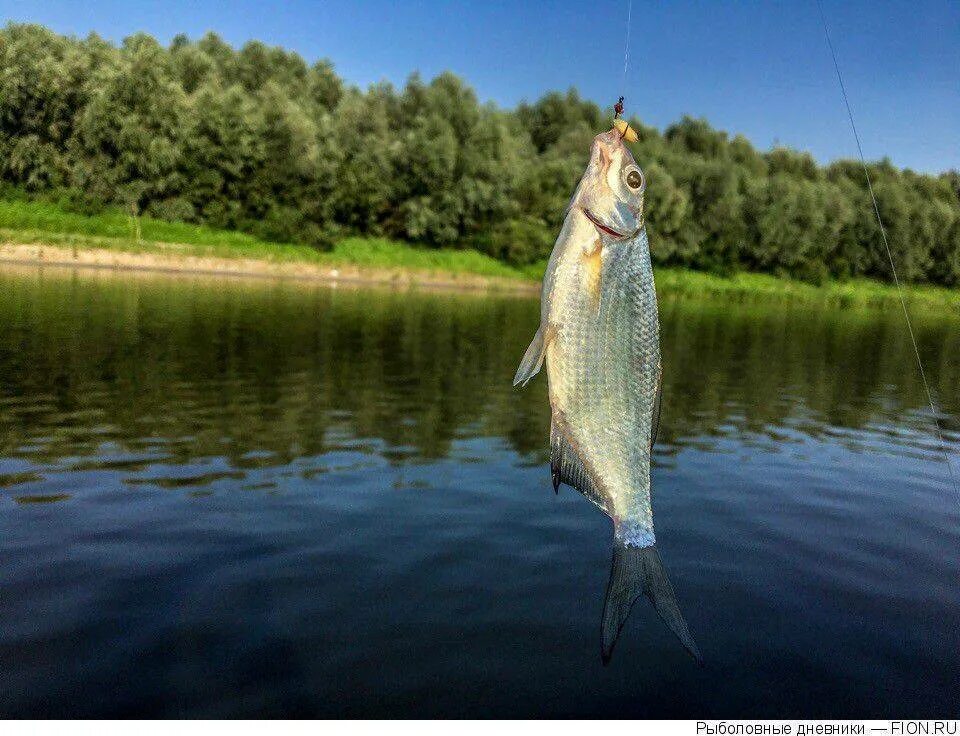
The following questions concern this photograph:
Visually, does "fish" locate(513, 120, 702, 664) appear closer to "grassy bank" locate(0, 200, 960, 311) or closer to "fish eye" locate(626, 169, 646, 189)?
"fish eye" locate(626, 169, 646, 189)

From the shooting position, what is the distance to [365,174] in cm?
8450

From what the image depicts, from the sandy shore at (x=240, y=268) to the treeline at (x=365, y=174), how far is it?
4.67m

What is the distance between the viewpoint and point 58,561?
836 centimetres

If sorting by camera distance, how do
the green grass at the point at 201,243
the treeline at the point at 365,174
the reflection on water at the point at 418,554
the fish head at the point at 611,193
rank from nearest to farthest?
the fish head at the point at 611,193 < the reflection on water at the point at 418,554 < the green grass at the point at 201,243 < the treeline at the point at 365,174

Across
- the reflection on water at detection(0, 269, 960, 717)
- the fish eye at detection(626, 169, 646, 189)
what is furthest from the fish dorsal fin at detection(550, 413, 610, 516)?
the reflection on water at detection(0, 269, 960, 717)

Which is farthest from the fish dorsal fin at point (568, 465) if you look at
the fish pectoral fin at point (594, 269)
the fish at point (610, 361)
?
the fish pectoral fin at point (594, 269)

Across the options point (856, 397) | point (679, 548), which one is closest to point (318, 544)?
point (679, 548)

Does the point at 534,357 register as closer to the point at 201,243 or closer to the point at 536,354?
the point at 536,354

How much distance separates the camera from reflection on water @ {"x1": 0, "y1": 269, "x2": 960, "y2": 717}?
648 centimetres

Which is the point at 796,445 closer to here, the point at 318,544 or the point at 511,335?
the point at 318,544

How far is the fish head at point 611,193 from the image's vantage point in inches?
180

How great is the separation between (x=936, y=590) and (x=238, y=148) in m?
81.4

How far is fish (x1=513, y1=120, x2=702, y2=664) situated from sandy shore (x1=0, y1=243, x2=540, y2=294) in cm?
6698

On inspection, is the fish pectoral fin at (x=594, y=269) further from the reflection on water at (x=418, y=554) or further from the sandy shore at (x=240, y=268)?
the sandy shore at (x=240, y=268)
